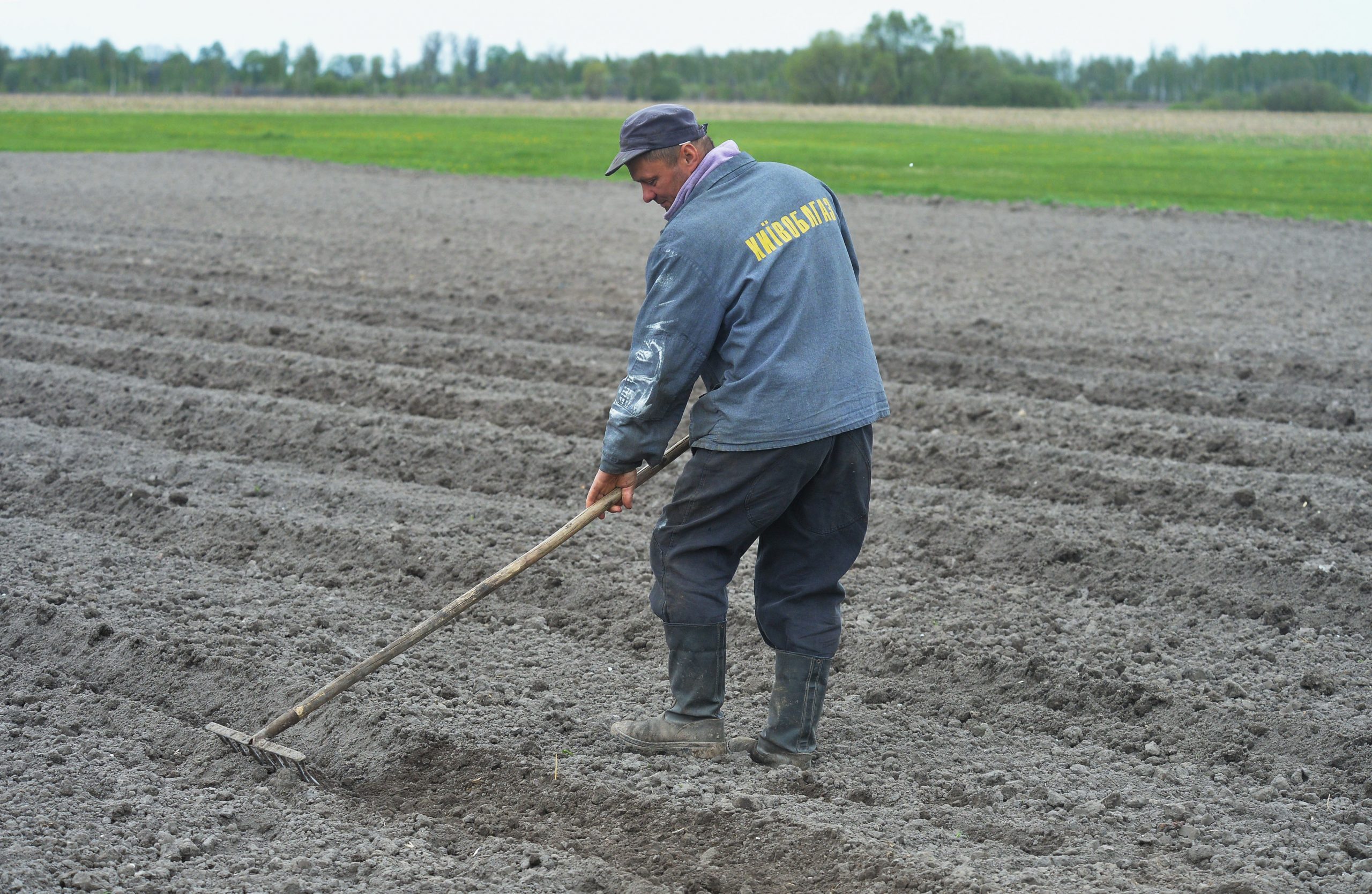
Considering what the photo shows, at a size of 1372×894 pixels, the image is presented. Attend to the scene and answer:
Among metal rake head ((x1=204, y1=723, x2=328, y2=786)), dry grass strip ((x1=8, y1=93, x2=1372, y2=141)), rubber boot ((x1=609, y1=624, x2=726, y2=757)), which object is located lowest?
metal rake head ((x1=204, y1=723, x2=328, y2=786))

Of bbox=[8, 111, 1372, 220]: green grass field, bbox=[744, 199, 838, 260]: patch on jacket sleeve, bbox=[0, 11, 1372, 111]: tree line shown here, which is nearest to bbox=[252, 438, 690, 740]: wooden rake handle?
bbox=[744, 199, 838, 260]: patch on jacket sleeve

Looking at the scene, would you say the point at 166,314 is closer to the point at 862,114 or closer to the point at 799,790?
the point at 799,790

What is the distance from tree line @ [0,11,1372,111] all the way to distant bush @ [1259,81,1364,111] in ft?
0.31

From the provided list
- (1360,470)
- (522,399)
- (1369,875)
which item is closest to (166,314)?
(522,399)

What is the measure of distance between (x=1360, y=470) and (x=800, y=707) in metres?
4.33

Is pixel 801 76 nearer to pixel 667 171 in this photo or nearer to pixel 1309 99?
pixel 1309 99

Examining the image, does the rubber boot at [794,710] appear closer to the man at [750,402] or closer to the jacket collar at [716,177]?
the man at [750,402]

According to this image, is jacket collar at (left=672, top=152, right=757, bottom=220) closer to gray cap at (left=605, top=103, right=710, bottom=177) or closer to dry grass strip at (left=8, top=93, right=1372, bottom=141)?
gray cap at (left=605, top=103, right=710, bottom=177)

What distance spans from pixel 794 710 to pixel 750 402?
1.02m

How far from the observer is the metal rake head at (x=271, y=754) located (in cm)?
390

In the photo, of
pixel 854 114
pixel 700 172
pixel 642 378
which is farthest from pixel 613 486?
pixel 854 114

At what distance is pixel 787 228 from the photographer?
3.66 meters

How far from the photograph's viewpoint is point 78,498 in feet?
20.6

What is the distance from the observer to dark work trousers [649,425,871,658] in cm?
372
